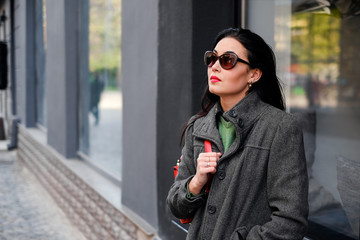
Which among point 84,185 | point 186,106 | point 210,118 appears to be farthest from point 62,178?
point 210,118

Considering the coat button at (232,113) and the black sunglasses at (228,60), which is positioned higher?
the black sunglasses at (228,60)

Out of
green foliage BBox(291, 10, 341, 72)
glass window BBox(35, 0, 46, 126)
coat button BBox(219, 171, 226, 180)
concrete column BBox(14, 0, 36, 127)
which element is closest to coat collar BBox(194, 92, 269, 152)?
coat button BBox(219, 171, 226, 180)

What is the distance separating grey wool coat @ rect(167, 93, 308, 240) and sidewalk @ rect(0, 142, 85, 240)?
3912 mm

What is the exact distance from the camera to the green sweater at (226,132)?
5.90 ft

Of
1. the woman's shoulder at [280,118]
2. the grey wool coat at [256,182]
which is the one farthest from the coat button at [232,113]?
the woman's shoulder at [280,118]

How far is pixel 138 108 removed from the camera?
4035 mm

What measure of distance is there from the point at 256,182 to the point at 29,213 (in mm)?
5384

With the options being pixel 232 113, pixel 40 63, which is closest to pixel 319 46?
pixel 40 63

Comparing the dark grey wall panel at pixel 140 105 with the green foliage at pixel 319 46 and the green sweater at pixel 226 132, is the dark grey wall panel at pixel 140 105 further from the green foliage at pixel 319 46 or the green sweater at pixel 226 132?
the green foliage at pixel 319 46

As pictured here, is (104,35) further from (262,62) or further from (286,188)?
(286,188)

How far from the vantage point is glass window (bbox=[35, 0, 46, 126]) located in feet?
30.9

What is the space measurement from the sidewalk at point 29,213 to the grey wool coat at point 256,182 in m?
3.91

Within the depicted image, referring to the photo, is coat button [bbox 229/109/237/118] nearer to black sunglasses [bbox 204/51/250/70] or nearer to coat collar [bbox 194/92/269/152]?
coat collar [bbox 194/92/269/152]

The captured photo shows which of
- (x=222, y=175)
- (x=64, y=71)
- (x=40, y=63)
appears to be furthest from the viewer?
(x=40, y=63)
